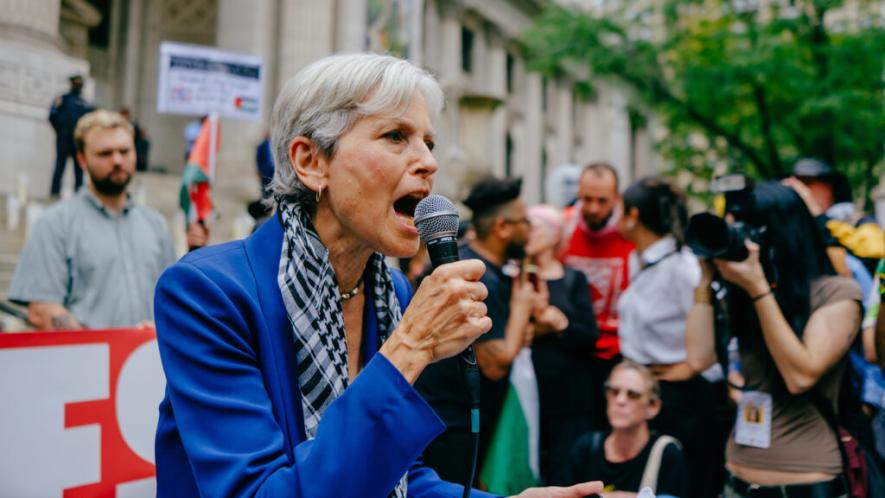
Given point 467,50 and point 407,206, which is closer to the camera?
point 407,206

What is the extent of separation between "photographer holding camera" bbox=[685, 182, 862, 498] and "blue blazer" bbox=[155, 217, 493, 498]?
2070mm

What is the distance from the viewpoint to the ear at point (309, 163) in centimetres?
194

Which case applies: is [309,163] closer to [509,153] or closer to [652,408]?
[652,408]

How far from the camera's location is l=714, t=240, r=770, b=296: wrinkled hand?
3.26 meters

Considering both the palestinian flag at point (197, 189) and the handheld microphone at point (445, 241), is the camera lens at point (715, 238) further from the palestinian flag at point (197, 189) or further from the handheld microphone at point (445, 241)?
the palestinian flag at point (197, 189)

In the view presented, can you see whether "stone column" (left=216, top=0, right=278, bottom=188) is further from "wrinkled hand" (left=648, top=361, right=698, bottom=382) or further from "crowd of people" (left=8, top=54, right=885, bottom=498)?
"wrinkled hand" (left=648, top=361, right=698, bottom=382)

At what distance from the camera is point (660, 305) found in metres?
4.92

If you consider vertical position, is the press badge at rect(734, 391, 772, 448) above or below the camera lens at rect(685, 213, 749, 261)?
below

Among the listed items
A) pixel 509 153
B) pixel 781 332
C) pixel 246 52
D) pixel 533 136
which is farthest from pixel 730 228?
pixel 533 136

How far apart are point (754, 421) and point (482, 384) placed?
159 cm

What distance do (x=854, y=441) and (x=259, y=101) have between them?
5899mm

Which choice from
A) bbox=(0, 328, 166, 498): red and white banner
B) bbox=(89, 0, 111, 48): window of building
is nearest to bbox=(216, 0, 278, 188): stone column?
bbox=(89, 0, 111, 48): window of building

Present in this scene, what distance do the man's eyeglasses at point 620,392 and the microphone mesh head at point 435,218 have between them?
303 centimetres

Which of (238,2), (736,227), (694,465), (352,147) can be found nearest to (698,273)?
(694,465)
